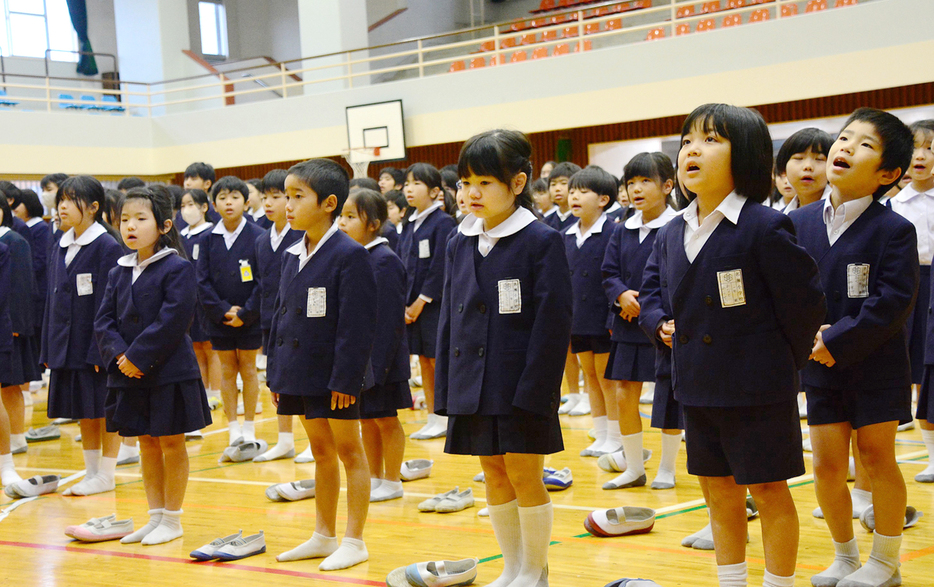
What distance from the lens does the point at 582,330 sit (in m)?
5.04

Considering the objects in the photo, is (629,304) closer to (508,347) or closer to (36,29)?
(508,347)

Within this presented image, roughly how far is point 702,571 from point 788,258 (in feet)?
4.61

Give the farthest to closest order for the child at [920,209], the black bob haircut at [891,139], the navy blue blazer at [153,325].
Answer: the child at [920,209] → the navy blue blazer at [153,325] → the black bob haircut at [891,139]

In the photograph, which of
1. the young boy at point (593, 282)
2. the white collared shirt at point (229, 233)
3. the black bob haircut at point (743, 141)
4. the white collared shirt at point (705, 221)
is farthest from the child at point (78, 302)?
the black bob haircut at point (743, 141)

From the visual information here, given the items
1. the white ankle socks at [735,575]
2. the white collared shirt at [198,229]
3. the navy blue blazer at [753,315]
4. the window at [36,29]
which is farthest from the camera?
the window at [36,29]

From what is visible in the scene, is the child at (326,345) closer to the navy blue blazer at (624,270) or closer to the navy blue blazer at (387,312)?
the navy blue blazer at (387,312)

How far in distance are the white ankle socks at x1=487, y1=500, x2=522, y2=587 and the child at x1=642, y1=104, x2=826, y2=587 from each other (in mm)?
736

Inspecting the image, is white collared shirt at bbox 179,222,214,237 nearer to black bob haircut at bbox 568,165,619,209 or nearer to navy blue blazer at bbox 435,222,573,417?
black bob haircut at bbox 568,165,619,209

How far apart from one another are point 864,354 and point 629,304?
165 centimetres

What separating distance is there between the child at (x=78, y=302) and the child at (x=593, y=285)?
2589mm

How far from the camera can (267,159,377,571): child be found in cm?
341

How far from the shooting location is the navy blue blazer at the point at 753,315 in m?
2.34

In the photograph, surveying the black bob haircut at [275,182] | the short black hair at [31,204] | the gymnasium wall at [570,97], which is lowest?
the black bob haircut at [275,182]

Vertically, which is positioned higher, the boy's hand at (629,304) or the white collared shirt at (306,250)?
the white collared shirt at (306,250)
